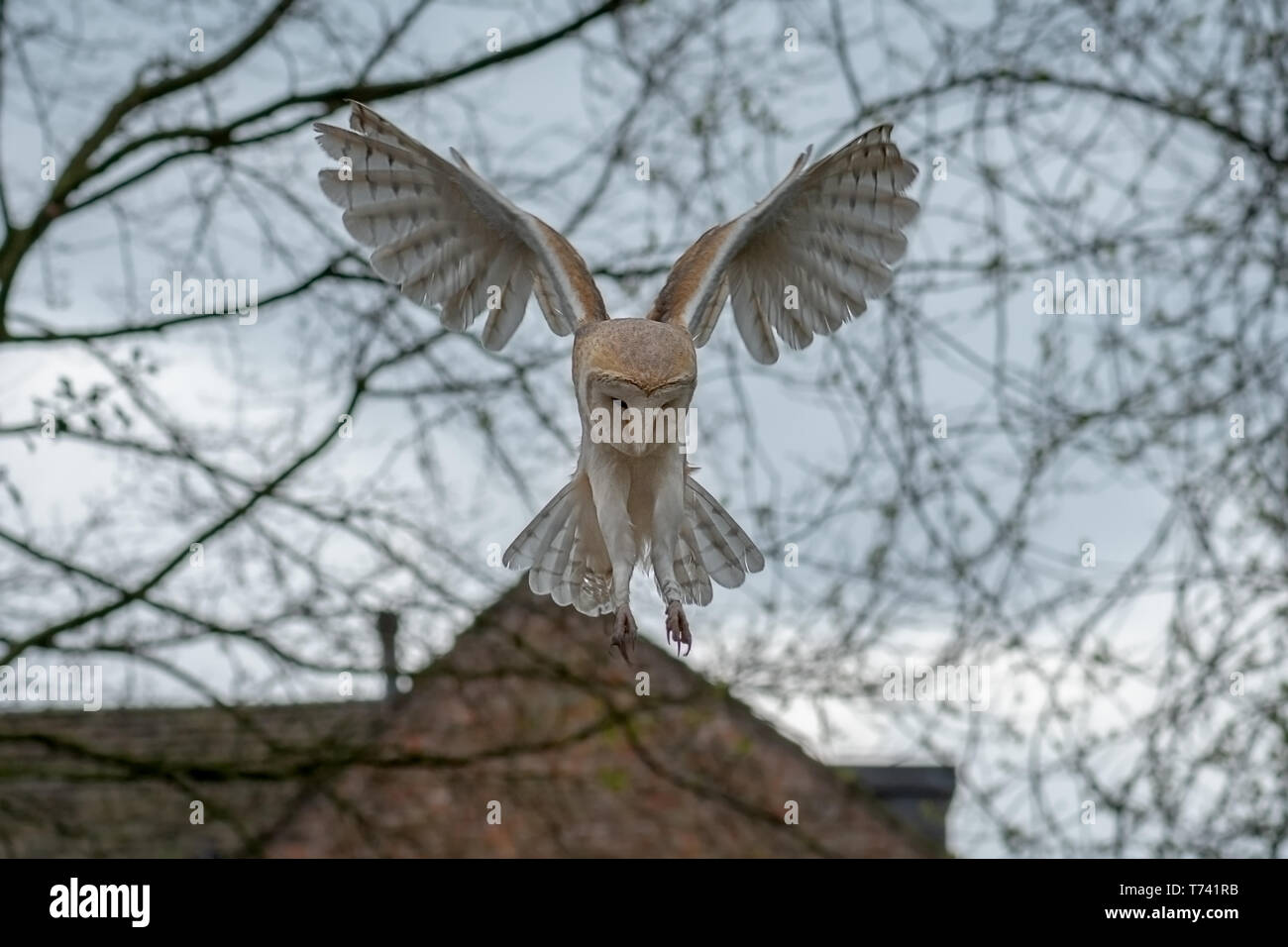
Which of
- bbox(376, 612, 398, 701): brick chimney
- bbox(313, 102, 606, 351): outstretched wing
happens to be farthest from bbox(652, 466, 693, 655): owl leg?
bbox(376, 612, 398, 701): brick chimney

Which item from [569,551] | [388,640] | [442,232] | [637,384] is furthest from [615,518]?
[388,640]

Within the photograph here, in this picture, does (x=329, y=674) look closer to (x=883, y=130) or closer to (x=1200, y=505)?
(x=1200, y=505)

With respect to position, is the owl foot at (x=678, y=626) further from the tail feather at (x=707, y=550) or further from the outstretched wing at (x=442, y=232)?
the outstretched wing at (x=442, y=232)

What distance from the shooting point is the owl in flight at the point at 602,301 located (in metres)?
2.19

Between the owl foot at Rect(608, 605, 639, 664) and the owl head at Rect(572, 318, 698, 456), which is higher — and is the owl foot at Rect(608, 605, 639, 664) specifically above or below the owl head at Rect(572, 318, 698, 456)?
below

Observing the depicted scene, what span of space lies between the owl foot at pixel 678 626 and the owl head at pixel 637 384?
0.20m

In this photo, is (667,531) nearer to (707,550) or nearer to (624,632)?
(707,550)

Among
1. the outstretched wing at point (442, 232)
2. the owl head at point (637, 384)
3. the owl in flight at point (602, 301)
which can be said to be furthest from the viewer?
the outstretched wing at point (442, 232)

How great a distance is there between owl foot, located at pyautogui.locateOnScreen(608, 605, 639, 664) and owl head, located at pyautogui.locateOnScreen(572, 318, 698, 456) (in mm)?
196

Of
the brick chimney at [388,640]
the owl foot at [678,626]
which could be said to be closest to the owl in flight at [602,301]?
the owl foot at [678,626]

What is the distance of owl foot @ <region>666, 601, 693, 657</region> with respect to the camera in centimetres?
211

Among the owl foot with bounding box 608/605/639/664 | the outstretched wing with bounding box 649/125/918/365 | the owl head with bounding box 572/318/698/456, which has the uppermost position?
the outstretched wing with bounding box 649/125/918/365

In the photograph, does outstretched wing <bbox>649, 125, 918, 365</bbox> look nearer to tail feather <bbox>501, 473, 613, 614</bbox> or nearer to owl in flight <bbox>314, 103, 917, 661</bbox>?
owl in flight <bbox>314, 103, 917, 661</bbox>
